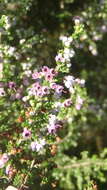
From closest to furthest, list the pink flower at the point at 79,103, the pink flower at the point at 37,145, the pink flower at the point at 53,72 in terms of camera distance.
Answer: the pink flower at the point at 79,103 → the pink flower at the point at 37,145 → the pink flower at the point at 53,72

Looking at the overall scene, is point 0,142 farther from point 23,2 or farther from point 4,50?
point 23,2

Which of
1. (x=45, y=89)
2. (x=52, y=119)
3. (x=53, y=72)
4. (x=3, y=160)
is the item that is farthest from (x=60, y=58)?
(x=3, y=160)

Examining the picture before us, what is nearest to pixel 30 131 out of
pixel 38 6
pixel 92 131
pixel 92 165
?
pixel 92 165

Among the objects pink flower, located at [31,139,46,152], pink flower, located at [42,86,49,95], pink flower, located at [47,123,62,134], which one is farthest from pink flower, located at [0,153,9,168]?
pink flower, located at [42,86,49,95]

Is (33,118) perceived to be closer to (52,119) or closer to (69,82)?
(52,119)

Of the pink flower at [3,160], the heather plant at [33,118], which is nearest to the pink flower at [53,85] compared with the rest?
the heather plant at [33,118]

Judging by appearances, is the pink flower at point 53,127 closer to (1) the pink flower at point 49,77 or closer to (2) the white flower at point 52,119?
(2) the white flower at point 52,119

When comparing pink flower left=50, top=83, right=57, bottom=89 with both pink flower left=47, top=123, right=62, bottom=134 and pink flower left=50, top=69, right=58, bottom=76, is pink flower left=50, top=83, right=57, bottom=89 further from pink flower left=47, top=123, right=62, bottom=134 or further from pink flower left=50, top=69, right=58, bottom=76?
pink flower left=47, top=123, right=62, bottom=134

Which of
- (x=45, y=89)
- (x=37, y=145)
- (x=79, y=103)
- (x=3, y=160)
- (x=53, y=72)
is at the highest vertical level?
(x=53, y=72)

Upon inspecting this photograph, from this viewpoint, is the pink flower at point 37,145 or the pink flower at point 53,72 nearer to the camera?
the pink flower at point 37,145

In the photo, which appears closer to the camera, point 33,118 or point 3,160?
point 3,160

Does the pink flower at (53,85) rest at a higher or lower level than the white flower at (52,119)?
higher

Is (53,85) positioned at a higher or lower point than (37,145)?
higher

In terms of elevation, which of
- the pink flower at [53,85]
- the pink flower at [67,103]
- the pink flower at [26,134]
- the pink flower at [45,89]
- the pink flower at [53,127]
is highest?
the pink flower at [53,85]
